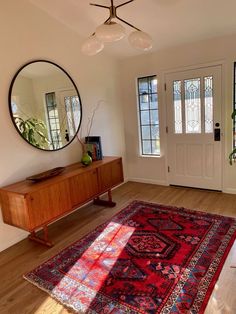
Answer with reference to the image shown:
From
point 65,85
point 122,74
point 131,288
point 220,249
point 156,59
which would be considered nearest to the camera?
point 131,288

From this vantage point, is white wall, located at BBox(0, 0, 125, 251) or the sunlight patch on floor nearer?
the sunlight patch on floor

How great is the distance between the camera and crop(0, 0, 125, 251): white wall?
2707mm

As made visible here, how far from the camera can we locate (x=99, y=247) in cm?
258

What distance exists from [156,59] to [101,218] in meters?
2.68

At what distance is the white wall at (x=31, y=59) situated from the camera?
8.88ft

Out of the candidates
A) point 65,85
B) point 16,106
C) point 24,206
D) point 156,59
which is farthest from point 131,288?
point 156,59

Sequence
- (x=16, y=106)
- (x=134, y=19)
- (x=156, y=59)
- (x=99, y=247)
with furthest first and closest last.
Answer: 1. (x=156, y=59)
2. (x=134, y=19)
3. (x=16, y=106)
4. (x=99, y=247)

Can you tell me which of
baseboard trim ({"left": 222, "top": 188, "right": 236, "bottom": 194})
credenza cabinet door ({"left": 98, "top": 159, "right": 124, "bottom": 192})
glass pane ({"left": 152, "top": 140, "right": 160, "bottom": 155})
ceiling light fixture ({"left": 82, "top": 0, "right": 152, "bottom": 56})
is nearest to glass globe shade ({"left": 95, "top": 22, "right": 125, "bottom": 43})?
ceiling light fixture ({"left": 82, "top": 0, "right": 152, "bottom": 56})

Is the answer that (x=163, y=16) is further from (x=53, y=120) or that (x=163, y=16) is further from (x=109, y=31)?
(x=53, y=120)

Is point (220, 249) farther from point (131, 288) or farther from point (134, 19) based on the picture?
point (134, 19)

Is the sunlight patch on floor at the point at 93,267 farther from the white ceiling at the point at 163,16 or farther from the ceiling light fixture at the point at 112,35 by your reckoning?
the white ceiling at the point at 163,16

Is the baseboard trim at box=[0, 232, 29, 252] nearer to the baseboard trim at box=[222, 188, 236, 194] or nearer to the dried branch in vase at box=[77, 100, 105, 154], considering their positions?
the dried branch in vase at box=[77, 100, 105, 154]

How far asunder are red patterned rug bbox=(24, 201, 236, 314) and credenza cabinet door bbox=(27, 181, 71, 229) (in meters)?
0.39

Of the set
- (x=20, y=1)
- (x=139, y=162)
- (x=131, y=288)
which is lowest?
(x=131, y=288)
